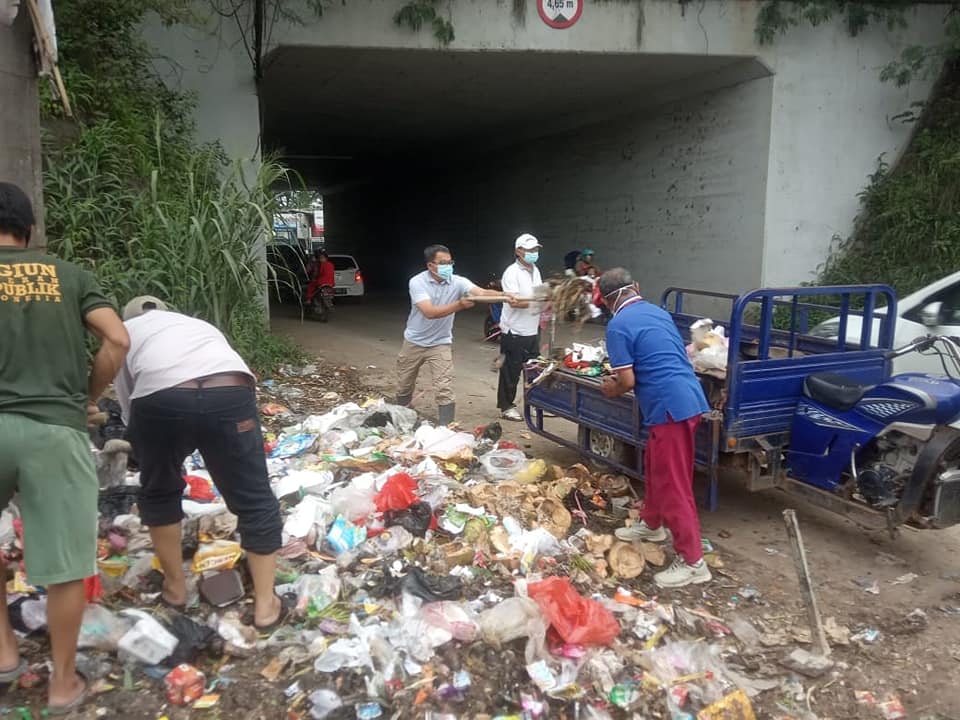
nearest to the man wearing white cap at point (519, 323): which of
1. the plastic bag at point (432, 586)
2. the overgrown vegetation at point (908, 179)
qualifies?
the plastic bag at point (432, 586)

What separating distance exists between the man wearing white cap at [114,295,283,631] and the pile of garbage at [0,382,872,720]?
0.24 metres

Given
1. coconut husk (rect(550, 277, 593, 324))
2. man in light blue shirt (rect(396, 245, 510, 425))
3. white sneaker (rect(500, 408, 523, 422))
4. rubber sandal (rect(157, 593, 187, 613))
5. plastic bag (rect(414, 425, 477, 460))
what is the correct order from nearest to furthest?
rubber sandal (rect(157, 593, 187, 613)), plastic bag (rect(414, 425, 477, 460)), coconut husk (rect(550, 277, 593, 324)), man in light blue shirt (rect(396, 245, 510, 425)), white sneaker (rect(500, 408, 523, 422))

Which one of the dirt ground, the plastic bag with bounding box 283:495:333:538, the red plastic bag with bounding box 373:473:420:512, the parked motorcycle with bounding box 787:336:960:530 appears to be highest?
the parked motorcycle with bounding box 787:336:960:530

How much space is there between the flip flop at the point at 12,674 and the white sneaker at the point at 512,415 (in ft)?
15.1

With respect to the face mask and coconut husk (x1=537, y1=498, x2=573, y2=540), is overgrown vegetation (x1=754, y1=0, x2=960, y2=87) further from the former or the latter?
coconut husk (x1=537, y1=498, x2=573, y2=540)

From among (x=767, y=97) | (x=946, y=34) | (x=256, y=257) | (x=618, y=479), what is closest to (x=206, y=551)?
(x=618, y=479)

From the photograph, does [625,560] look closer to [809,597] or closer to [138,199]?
[809,597]

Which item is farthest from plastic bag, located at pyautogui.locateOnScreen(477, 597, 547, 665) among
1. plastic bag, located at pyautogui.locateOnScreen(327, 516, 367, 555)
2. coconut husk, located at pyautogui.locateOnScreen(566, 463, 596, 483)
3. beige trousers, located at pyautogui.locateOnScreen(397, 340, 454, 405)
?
beige trousers, located at pyautogui.locateOnScreen(397, 340, 454, 405)

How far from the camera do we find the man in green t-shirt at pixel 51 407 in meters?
2.27

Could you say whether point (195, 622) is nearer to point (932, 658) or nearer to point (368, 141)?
point (932, 658)

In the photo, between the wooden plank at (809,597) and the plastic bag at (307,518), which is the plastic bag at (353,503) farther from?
the wooden plank at (809,597)

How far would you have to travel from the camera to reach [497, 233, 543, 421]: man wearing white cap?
21.0 ft

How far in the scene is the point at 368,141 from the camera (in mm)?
19344

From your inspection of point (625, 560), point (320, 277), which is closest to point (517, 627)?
point (625, 560)
